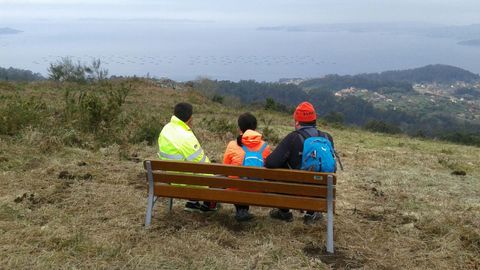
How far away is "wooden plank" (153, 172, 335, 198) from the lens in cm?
403

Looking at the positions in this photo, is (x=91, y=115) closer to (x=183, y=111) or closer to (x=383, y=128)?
(x=183, y=111)

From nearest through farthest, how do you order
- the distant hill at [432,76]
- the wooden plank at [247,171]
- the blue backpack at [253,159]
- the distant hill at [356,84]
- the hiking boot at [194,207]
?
the wooden plank at [247,171]
the blue backpack at [253,159]
the hiking boot at [194,207]
the distant hill at [356,84]
the distant hill at [432,76]

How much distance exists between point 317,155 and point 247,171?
75 centimetres

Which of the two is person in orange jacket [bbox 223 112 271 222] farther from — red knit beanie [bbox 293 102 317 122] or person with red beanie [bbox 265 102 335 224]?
red knit beanie [bbox 293 102 317 122]

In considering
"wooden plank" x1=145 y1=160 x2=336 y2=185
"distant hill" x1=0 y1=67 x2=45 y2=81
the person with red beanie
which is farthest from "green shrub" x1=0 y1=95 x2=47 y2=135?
"distant hill" x1=0 y1=67 x2=45 y2=81

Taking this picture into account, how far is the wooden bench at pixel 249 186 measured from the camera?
13.2 ft

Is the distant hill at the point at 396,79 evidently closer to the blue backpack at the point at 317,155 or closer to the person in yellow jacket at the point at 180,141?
the person in yellow jacket at the point at 180,141

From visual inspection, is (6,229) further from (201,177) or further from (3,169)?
(3,169)

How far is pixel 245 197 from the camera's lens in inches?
166

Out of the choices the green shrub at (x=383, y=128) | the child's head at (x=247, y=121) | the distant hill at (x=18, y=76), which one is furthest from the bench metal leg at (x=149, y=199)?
the distant hill at (x=18, y=76)

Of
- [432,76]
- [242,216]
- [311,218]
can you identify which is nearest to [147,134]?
[242,216]

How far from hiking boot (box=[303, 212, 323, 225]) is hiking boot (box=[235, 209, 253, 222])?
597 millimetres

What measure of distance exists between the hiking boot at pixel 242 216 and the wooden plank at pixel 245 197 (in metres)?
0.50

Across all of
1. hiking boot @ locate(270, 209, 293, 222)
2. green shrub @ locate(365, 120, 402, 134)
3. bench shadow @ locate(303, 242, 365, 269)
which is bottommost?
green shrub @ locate(365, 120, 402, 134)
